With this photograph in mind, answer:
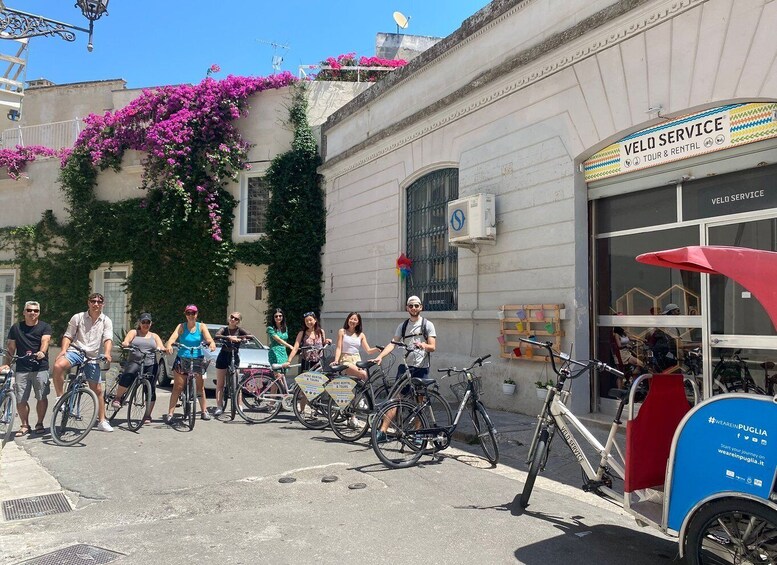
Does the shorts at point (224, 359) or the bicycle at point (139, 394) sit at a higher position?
the shorts at point (224, 359)

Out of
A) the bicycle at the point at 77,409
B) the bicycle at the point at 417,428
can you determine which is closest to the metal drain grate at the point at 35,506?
the bicycle at the point at 77,409

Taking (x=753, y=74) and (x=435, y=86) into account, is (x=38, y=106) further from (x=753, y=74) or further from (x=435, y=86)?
Result: (x=753, y=74)

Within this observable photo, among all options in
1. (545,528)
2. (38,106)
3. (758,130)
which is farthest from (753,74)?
(38,106)

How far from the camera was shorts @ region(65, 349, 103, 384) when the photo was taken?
25.8 feet

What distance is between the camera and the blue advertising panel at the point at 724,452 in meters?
3.24

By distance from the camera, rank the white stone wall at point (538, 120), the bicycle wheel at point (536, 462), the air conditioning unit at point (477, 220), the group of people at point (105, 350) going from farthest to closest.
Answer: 1. the air conditioning unit at point (477, 220)
2. the group of people at point (105, 350)
3. the white stone wall at point (538, 120)
4. the bicycle wheel at point (536, 462)

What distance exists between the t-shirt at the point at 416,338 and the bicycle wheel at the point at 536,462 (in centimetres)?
259

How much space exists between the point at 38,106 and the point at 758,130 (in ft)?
82.1

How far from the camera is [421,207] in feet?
40.3

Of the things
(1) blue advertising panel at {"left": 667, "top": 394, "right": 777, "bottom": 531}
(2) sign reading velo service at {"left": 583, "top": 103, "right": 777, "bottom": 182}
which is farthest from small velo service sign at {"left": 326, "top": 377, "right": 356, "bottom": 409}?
(1) blue advertising panel at {"left": 667, "top": 394, "right": 777, "bottom": 531}

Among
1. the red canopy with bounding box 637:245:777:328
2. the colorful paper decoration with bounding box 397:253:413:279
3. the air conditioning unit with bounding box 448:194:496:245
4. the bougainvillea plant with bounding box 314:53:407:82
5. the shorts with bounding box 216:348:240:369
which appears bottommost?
the shorts with bounding box 216:348:240:369

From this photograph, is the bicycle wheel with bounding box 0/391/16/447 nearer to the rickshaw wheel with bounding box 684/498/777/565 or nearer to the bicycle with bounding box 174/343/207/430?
the bicycle with bounding box 174/343/207/430

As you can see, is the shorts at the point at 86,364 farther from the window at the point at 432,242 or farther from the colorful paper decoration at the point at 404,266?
the colorful paper decoration at the point at 404,266

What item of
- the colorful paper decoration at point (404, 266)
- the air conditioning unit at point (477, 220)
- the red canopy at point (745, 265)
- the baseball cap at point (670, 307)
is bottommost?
the baseball cap at point (670, 307)
